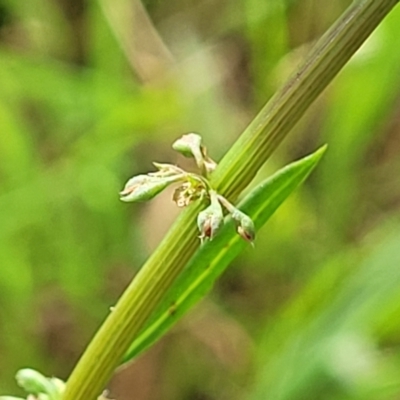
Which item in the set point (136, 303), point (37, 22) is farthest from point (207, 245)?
point (37, 22)

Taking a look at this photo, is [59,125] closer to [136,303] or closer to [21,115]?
[21,115]

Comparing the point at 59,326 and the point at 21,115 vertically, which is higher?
the point at 21,115

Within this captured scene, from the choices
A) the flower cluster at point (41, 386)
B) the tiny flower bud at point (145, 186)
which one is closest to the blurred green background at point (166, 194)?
the flower cluster at point (41, 386)

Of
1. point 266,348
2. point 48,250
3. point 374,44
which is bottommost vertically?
point 266,348

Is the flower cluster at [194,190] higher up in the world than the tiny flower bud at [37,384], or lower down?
higher up

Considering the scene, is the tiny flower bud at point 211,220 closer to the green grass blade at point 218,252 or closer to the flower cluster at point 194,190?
the flower cluster at point 194,190

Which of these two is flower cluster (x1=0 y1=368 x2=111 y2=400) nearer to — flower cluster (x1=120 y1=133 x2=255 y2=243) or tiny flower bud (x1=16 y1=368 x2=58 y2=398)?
tiny flower bud (x1=16 y1=368 x2=58 y2=398)

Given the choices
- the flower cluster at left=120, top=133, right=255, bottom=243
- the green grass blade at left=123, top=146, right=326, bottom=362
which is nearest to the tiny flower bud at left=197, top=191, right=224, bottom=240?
the flower cluster at left=120, top=133, right=255, bottom=243

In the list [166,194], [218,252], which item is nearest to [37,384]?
[218,252]
